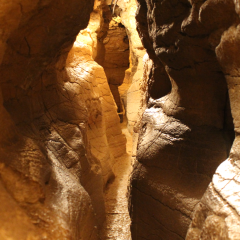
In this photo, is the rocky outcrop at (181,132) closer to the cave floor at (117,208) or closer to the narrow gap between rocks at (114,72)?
the cave floor at (117,208)

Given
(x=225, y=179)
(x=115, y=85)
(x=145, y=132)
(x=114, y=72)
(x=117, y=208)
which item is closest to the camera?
(x=225, y=179)

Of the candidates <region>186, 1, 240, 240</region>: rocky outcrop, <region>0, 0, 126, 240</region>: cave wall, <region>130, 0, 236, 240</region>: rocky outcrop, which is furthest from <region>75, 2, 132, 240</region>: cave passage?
<region>186, 1, 240, 240</region>: rocky outcrop

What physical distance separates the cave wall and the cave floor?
27 centimetres

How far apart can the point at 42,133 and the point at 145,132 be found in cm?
149

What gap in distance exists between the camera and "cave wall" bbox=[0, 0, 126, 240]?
1.92 m

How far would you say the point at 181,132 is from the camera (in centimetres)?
286

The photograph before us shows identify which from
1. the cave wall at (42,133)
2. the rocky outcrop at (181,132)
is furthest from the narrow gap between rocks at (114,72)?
the rocky outcrop at (181,132)

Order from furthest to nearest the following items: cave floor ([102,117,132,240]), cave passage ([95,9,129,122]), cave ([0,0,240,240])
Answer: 1. cave passage ([95,9,129,122])
2. cave floor ([102,117,132,240])
3. cave ([0,0,240,240])

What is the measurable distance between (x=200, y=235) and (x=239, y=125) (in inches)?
39.2

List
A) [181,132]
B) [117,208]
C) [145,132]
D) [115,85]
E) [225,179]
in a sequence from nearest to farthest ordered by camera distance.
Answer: [225,179] → [181,132] → [145,132] → [117,208] → [115,85]

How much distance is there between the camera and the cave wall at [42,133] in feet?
6.28

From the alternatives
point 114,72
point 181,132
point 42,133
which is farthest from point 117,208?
point 114,72

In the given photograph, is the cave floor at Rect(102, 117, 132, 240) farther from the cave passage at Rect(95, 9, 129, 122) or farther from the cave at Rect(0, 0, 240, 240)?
the cave passage at Rect(95, 9, 129, 122)

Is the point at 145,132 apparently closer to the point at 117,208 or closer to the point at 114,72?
the point at 117,208
